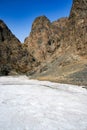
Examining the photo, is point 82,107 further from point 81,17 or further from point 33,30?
point 33,30

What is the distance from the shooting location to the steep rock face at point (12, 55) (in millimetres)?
72188

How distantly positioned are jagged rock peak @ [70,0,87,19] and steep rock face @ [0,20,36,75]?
3349 cm

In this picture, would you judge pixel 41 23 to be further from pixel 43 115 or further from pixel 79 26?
pixel 43 115

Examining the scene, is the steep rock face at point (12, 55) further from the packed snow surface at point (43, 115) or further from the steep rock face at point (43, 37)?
the packed snow surface at point (43, 115)

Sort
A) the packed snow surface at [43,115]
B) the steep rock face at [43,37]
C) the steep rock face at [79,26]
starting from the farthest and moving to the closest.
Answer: the steep rock face at [43,37]
the steep rock face at [79,26]
the packed snow surface at [43,115]

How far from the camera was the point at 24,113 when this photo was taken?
30.9 ft

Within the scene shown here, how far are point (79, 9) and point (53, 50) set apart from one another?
48.2 m

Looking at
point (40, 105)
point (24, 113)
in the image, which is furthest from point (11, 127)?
point (40, 105)

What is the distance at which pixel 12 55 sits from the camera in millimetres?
77938

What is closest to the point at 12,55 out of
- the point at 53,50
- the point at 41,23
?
the point at 53,50

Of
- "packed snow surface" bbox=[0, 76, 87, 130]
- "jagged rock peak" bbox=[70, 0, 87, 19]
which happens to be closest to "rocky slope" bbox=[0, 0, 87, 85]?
"jagged rock peak" bbox=[70, 0, 87, 19]

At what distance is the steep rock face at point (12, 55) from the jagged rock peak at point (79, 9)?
3349 cm

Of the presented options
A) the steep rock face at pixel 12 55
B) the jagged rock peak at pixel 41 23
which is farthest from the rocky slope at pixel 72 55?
the jagged rock peak at pixel 41 23

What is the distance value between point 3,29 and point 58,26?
28342 millimetres
